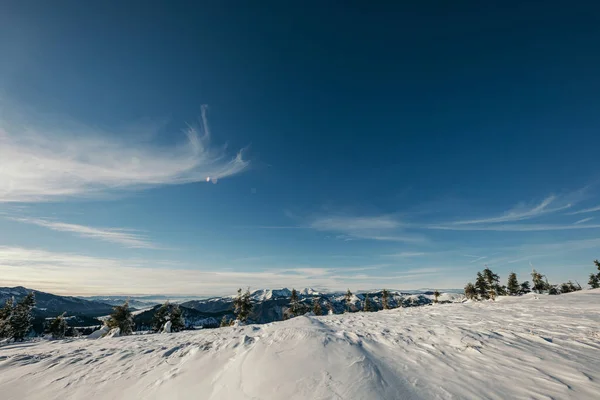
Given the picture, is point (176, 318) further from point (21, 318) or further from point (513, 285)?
point (513, 285)

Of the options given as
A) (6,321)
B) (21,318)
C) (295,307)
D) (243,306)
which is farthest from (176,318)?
(21,318)

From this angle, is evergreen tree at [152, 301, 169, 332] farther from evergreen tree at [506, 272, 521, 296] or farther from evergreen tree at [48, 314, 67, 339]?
evergreen tree at [506, 272, 521, 296]

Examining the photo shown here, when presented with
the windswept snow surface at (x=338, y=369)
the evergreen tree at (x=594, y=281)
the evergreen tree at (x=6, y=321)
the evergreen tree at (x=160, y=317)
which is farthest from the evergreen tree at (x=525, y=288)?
the evergreen tree at (x=6, y=321)

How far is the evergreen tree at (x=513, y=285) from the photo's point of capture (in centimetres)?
6575

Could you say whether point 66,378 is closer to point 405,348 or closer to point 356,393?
point 356,393

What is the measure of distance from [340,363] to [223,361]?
3.31m

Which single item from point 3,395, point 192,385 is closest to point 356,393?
point 192,385

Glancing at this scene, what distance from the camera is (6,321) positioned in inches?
1686

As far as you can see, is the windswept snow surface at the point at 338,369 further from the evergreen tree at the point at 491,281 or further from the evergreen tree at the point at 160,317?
the evergreen tree at the point at 491,281

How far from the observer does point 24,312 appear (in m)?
48.9

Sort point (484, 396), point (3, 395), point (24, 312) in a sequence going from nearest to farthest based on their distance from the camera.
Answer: point (484, 396) < point (3, 395) < point (24, 312)

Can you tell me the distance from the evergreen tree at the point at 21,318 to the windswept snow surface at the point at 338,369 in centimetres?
6361

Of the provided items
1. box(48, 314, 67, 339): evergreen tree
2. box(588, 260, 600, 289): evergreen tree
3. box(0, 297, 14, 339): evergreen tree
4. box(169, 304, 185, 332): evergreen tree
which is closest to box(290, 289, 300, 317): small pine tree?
box(169, 304, 185, 332): evergreen tree

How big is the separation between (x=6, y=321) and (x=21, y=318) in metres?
6.38
